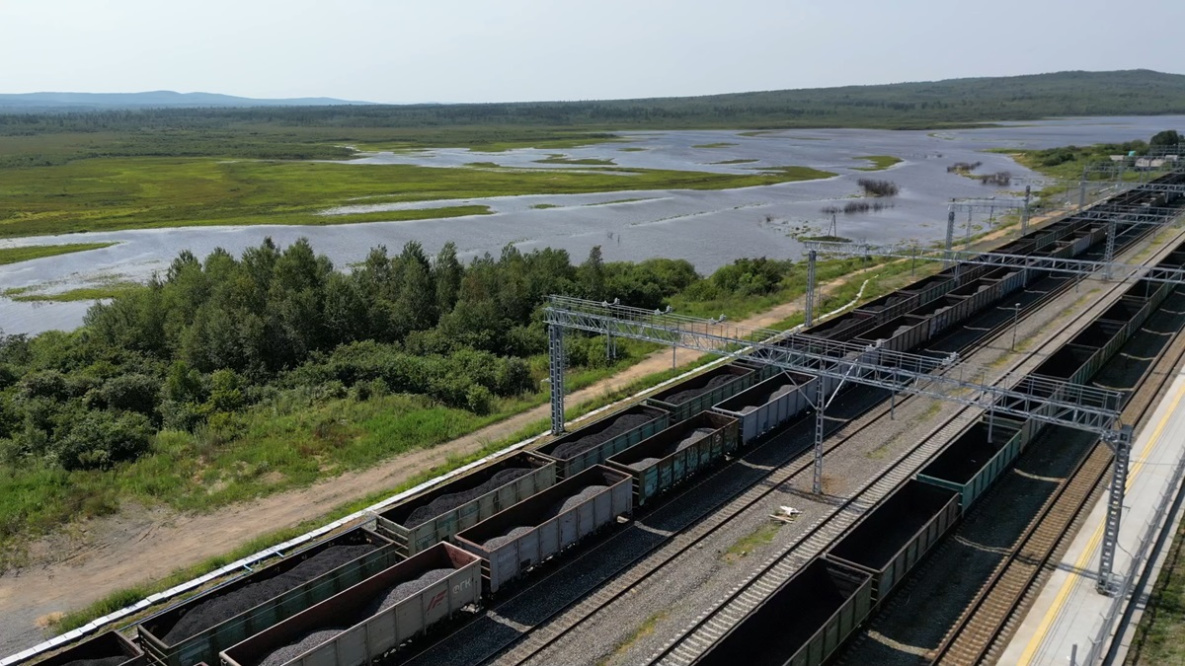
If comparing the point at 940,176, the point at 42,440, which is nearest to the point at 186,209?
the point at 42,440

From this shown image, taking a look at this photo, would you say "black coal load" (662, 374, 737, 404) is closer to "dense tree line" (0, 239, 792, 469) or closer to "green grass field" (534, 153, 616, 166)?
"dense tree line" (0, 239, 792, 469)

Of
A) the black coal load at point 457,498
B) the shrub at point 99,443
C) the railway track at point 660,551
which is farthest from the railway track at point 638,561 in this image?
the shrub at point 99,443

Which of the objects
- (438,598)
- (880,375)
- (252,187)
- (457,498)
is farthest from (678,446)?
(252,187)

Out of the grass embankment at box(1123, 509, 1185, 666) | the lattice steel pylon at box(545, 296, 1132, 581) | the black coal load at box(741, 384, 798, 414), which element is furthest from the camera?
the black coal load at box(741, 384, 798, 414)

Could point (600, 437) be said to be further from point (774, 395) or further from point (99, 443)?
point (99, 443)

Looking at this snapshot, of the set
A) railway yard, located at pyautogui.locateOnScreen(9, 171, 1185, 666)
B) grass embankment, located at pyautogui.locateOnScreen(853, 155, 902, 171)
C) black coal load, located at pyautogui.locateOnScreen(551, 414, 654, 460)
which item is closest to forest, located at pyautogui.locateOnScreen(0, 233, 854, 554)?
black coal load, located at pyautogui.locateOnScreen(551, 414, 654, 460)

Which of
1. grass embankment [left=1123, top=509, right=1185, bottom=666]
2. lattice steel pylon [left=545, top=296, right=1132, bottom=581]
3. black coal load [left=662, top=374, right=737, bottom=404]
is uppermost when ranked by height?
lattice steel pylon [left=545, top=296, right=1132, bottom=581]
